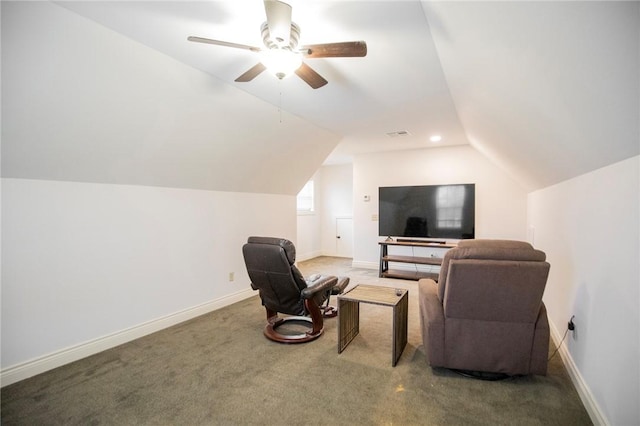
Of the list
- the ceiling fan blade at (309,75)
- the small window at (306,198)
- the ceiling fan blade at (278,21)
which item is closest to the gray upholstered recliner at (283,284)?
the ceiling fan blade at (309,75)

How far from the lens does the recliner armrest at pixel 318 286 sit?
2771 mm

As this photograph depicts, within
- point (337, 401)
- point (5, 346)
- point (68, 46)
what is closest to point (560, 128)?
point (337, 401)

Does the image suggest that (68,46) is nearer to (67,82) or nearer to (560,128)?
(67,82)

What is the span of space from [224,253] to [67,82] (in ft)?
8.29

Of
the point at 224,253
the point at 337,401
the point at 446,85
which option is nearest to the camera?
the point at 337,401

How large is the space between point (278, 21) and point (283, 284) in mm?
2107

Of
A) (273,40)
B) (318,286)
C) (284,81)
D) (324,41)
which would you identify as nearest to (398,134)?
(284,81)

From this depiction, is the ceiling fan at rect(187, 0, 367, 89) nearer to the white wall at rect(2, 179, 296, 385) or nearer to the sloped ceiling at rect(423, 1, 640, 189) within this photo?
the sloped ceiling at rect(423, 1, 640, 189)

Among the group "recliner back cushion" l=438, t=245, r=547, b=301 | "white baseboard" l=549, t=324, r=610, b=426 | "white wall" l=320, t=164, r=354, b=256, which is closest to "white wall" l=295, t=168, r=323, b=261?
"white wall" l=320, t=164, r=354, b=256

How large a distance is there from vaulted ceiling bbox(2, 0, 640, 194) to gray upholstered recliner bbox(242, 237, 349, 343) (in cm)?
138

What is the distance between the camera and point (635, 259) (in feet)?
4.78

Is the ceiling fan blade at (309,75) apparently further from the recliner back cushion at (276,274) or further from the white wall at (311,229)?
the white wall at (311,229)

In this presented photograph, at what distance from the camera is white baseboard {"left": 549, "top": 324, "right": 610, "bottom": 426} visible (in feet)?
5.62

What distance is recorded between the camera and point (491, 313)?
6.84ft
